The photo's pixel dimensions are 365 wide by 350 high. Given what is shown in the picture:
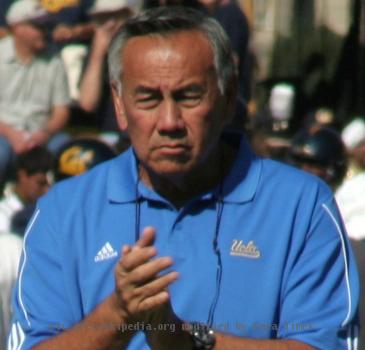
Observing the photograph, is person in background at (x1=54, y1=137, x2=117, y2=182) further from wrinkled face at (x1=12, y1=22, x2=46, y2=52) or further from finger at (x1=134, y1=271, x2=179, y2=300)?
finger at (x1=134, y1=271, x2=179, y2=300)

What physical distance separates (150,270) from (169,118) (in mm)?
559

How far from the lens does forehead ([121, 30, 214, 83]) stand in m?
4.50

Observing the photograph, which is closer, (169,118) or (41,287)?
(169,118)

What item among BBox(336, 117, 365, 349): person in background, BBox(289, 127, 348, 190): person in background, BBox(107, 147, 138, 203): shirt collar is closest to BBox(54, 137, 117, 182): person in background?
BBox(289, 127, 348, 190): person in background

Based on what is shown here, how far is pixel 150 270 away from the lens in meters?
4.07

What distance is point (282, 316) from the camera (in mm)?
4473

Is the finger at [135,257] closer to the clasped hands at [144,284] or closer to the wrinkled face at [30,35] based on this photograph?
the clasped hands at [144,284]

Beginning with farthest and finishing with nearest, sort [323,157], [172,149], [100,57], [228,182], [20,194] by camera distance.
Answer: [100,57]
[20,194]
[323,157]
[228,182]
[172,149]

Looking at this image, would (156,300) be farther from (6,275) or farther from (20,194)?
(20,194)

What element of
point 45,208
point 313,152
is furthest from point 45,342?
point 313,152

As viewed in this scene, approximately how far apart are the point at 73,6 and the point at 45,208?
7.80 meters

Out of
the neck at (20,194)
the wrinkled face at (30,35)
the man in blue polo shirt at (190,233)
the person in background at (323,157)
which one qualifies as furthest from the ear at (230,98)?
the wrinkled face at (30,35)

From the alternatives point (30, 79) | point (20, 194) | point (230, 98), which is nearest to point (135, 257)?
point (230, 98)

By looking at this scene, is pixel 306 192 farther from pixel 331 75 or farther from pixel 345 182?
pixel 331 75
